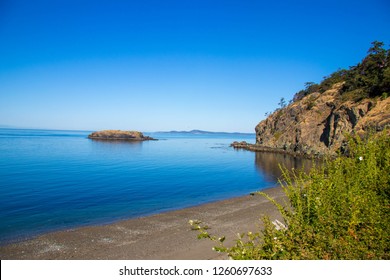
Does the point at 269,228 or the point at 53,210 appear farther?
the point at 53,210

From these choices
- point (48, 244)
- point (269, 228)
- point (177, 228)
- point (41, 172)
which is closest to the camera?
point (269, 228)

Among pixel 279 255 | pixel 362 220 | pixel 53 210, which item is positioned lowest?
pixel 53 210

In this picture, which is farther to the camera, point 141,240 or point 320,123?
point 320,123

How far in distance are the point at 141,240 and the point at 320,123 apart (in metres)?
69.8

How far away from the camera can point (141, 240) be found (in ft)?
42.8

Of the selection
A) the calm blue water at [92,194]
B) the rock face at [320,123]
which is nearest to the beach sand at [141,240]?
the calm blue water at [92,194]

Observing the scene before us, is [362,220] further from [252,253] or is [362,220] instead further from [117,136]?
[117,136]

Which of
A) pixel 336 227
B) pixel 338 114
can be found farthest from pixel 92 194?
pixel 338 114

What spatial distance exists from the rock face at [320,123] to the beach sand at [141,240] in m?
27.7

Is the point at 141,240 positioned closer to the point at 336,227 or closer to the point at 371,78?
the point at 336,227

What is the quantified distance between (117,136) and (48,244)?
5538 inches

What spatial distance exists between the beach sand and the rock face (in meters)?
27.7

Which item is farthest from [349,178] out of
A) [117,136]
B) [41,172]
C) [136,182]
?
[117,136]

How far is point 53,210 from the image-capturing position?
18.8m
